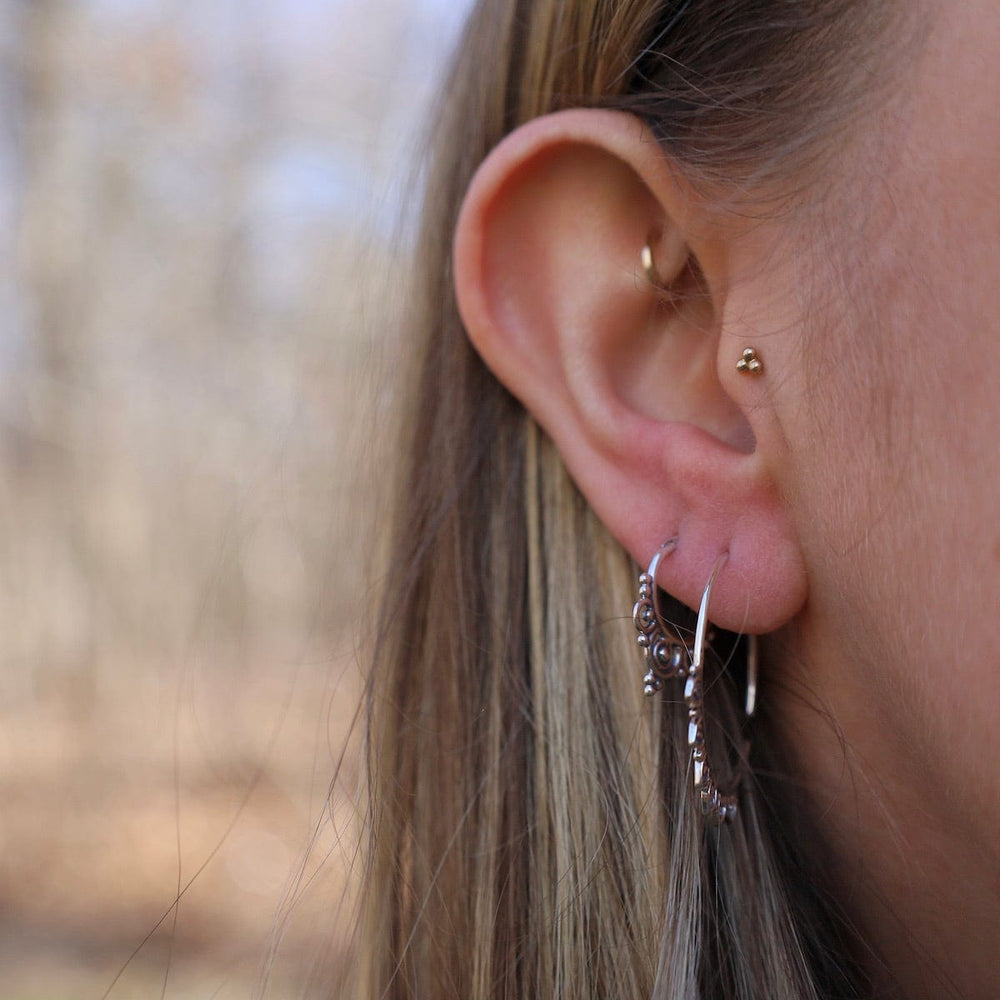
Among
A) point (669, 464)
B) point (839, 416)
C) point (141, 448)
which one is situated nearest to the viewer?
point (839, 416)

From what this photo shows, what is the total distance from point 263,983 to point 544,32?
987 mm

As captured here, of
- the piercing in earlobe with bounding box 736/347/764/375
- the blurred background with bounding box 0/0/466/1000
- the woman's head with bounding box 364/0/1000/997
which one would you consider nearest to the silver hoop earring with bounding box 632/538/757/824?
the woman's head with bounding box 364/0/1000/997

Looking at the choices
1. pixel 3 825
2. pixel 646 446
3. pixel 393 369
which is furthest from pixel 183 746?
pixel 646 446

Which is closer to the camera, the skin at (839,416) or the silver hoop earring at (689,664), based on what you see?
the skin at (839,416)

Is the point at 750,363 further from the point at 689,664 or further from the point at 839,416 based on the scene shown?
the point at 689,664

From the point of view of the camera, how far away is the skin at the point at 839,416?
2.13ft

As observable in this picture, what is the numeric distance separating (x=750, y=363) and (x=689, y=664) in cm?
27

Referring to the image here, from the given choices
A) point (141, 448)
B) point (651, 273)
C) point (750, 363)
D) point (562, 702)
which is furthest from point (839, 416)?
point (141, 448)

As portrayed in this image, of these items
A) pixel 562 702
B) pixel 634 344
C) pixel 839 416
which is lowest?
pixel 562 702

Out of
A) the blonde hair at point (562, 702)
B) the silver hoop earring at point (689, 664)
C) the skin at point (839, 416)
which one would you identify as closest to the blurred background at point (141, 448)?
the blonde hair at point (562, 702)

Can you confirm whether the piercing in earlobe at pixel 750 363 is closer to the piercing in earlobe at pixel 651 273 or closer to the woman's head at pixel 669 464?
the woman's head at pixel 669 464

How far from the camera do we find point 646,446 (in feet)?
2.77

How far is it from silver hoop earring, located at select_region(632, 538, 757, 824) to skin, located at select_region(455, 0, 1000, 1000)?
0.07ft

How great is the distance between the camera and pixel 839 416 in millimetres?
709
